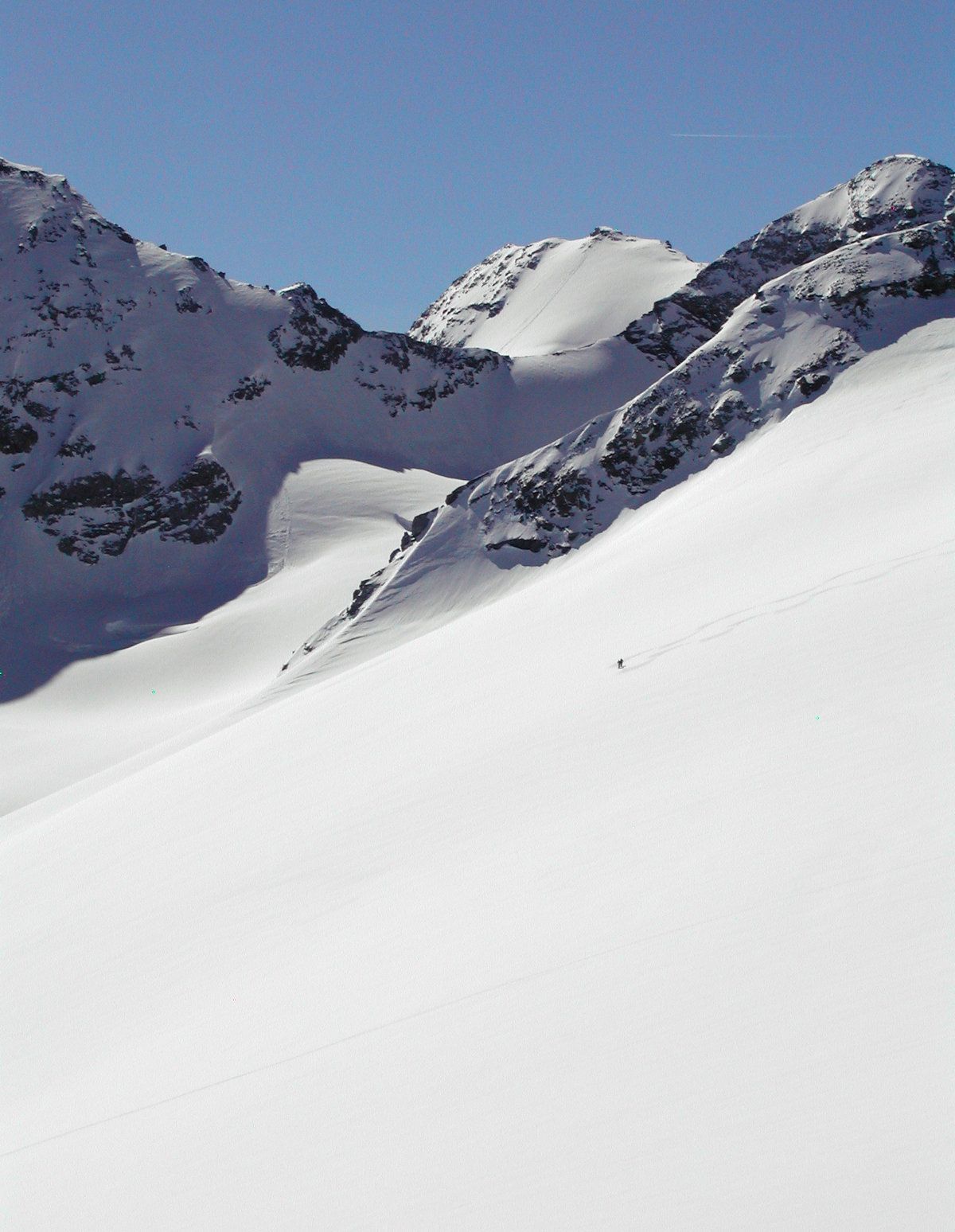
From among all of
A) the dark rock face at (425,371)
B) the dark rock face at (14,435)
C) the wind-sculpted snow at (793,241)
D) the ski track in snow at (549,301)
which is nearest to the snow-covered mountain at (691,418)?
the wind-sculpted snow at (793,241)

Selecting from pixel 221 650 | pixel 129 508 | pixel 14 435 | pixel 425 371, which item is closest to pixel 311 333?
pixel 425 371

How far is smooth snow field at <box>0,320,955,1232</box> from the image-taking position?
584 cm

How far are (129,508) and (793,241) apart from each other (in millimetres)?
46723

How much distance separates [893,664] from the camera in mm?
10500

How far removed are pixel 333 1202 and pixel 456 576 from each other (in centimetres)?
2870

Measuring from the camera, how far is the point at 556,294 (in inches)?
3770

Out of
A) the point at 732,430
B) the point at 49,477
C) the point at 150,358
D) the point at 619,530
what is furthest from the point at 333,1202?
the point at 150,358

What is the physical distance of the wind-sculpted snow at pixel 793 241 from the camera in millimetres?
72875

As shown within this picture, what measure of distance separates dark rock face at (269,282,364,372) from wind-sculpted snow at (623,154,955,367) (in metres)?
20.2

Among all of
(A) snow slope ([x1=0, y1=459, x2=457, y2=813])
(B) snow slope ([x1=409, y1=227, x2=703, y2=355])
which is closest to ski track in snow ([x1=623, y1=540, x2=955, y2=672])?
(A) snow slope ([x1=0, y1=459, x2=457, y2=813])

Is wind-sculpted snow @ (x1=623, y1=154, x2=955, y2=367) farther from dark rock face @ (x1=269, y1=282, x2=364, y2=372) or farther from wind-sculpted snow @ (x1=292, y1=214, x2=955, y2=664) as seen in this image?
wind-sculpted snow @ (x1=292, y1=214, x2=955, y2=664)

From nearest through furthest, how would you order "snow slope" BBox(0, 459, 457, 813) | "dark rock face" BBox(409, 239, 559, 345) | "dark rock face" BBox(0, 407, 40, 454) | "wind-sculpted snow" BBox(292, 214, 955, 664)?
"wind-sculpted snow" BBox(292, 214, 955, 664) → "snow slope" BBox(0, 459, 457, 813) → "dark rock face" BBox(0, 407, 40, 454) → "dark rock face" BBox(409, 239, 559, 345)

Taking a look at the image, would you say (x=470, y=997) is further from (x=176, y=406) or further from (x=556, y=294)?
(x=556, y=294)

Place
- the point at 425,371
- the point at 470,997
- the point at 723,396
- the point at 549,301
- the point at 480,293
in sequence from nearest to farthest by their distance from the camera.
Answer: the point at 470,997, the point at 723,396, the point at 425,371, the point at 549,301, the point at 480,293
